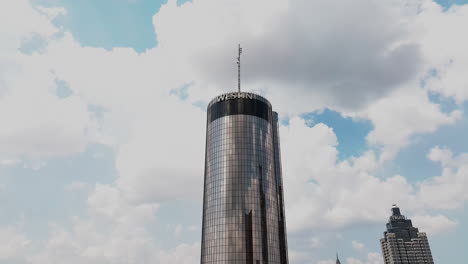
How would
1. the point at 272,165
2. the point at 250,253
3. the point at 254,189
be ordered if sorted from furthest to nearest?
the point at 272,165, the point at 254,189, the point at 250,253

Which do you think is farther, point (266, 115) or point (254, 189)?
point (266, 115)

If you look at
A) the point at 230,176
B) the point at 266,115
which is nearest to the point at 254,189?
the point at 230,176

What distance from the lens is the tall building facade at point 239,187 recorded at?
6575 inches

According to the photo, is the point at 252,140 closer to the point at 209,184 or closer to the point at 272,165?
the point at 272,165

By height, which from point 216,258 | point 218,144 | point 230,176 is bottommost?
point 216,258

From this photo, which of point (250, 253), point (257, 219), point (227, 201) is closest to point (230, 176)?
point (227, 201)

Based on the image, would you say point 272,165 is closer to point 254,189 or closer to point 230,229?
point 254,189

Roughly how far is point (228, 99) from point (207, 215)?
6400cm

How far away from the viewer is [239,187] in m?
174

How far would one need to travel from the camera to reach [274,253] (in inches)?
6836

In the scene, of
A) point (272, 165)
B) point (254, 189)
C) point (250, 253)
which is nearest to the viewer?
point (250, 253)

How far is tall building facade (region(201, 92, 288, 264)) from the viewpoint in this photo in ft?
548

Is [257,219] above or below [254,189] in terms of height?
below

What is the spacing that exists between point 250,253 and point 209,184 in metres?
40.1
